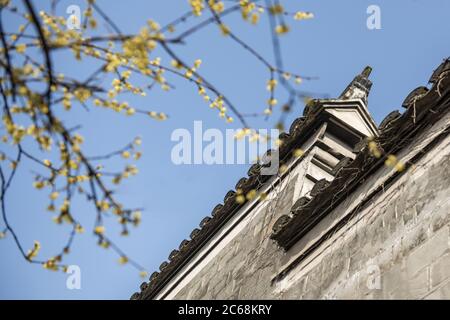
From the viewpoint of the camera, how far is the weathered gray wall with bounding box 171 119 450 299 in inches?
180

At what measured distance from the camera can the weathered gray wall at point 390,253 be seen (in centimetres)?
458

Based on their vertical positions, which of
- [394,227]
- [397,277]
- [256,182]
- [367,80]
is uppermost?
[367,80]

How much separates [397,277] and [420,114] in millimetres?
1464

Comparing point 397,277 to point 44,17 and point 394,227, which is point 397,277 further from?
point 44,17

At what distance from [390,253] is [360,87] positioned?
446 cm

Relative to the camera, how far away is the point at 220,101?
424 cm

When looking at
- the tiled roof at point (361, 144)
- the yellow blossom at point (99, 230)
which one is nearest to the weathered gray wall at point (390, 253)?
the tiled roof at point (361, 144)

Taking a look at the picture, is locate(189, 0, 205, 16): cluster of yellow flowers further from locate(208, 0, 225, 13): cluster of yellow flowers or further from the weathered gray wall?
the weathered gray wall

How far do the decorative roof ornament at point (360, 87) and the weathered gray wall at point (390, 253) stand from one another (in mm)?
2859

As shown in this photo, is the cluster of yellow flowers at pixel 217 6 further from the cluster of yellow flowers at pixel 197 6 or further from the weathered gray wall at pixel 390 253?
the weathered gray wall at pixel 390 253

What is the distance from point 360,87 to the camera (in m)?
9.13

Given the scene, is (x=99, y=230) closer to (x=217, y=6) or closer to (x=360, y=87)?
(x=217, y=6)
